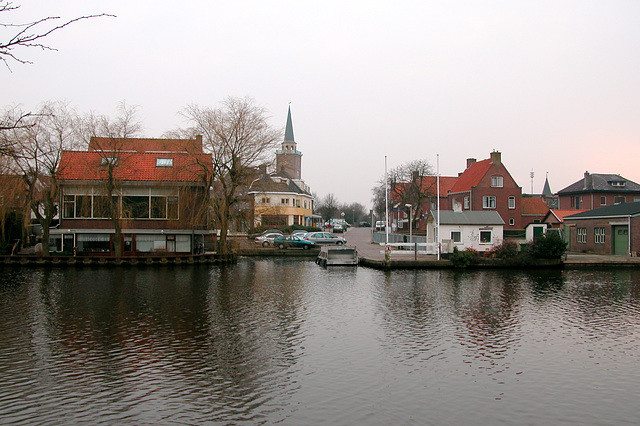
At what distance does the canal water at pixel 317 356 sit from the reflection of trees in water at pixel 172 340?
61mm

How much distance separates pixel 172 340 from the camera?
50.7ft

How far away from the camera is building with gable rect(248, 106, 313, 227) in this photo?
42.6m

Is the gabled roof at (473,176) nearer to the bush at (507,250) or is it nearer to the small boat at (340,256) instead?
the bush at (507,250)

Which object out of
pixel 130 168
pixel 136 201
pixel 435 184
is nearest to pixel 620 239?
pixel 435 184

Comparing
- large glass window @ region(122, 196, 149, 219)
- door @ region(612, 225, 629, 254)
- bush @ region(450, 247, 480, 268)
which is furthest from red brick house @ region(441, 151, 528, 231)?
large glass window @ region(122, 196, 149, 219)

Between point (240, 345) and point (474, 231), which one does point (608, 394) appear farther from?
point (474, 231)

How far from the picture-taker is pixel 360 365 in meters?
13.2

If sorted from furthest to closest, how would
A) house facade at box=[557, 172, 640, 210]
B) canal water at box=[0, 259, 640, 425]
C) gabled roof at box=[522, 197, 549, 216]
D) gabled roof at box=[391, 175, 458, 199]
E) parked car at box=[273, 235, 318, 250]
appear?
gabled roof at box=[391, 175, 458, 199]
house facade at box=[557, 172, 640, 210]
gabled roof at box=[522, 197, 549, 216]
parked car at box=[273, 235, 318, 250]
canal water at box=[0, 259, 640, 425]

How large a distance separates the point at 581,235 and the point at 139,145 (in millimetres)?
39561

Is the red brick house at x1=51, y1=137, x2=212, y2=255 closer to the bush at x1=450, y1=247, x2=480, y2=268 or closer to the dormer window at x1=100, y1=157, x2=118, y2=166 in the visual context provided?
the dormer window at x1=100, y1=157, x2=118, y2=166

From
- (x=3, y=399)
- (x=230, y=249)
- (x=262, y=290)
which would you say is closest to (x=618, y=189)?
(x=230, y=249)

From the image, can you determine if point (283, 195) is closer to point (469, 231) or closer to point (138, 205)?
point (138, 205)

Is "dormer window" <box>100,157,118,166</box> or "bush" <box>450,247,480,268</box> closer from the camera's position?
"bush" <box>450,247,480,268</box>

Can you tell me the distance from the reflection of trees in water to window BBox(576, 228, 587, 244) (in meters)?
32.7
